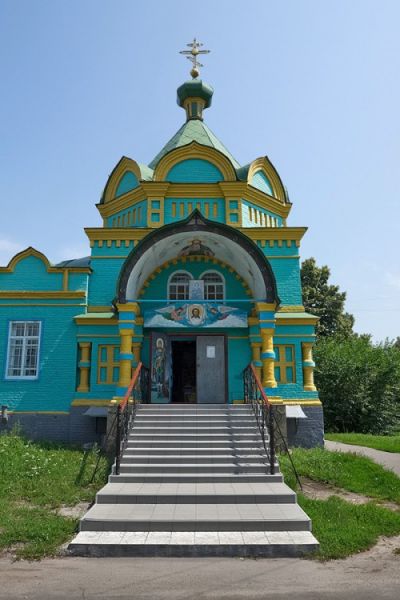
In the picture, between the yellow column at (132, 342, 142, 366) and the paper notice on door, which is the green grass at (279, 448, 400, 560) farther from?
the yellow column at (132, 342, 142, 366)

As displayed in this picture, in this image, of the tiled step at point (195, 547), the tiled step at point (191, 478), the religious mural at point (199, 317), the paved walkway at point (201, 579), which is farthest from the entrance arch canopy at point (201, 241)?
the paved walkway at point (201, 579)

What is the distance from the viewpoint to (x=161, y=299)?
11367 millimetres

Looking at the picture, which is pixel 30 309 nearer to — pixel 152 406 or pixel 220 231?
pixel 152 406

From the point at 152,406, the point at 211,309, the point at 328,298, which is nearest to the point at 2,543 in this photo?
the point at 152,406

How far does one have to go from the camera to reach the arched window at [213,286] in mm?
11555

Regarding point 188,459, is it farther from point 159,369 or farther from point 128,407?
point 159,369

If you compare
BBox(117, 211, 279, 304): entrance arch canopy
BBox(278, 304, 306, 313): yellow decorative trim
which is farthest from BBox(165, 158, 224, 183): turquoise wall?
BBox(278, 304, 306, 313): yellow decorative trim

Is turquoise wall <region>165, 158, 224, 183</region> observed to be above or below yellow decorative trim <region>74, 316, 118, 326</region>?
above

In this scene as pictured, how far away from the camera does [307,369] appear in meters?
10.9

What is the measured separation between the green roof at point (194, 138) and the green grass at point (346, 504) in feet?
30.0

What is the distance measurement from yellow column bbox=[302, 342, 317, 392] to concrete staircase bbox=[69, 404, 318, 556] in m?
2.35

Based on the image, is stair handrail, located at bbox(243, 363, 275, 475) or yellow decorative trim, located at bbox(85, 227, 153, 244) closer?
stair handrail, located at bbox(243, 363, 275, 475)

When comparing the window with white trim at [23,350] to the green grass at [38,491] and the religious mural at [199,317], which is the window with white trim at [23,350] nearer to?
the green grass at [38,491]

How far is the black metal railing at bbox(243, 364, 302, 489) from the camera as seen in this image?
281 inches
